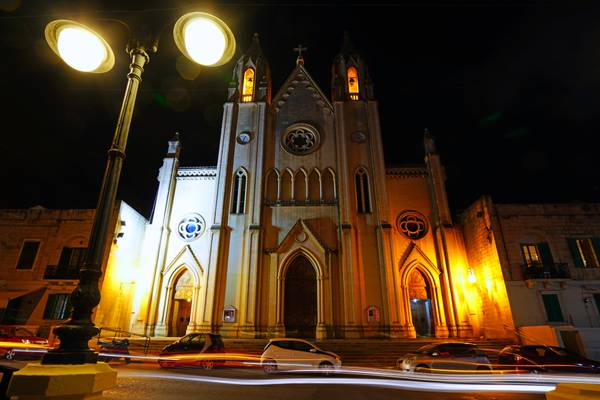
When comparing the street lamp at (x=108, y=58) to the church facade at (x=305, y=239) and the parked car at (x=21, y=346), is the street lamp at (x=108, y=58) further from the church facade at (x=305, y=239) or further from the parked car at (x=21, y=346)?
the church facade at (x=305, y=239)

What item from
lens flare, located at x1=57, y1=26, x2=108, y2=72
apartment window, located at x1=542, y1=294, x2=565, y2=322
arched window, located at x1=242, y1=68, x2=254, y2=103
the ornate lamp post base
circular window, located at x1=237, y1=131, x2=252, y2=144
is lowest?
the ornate lamp post base

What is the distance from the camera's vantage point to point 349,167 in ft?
70.3

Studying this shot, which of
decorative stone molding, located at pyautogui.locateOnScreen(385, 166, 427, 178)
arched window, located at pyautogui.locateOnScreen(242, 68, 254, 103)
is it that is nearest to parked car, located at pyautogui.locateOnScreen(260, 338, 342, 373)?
decorative stone molding, located at pyautogui.locateOnScreen(385, 166, 427, 178)

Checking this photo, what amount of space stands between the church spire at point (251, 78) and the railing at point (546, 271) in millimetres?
19760

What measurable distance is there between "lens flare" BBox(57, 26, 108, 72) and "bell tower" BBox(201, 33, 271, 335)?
15.6 meters

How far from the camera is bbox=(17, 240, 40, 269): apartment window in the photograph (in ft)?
60.6

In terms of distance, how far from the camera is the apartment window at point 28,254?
18.5 meters

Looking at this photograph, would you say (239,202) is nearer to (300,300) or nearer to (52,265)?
(300,300)

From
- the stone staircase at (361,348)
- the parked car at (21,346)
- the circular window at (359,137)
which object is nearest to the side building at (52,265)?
the parked car at (21,346)

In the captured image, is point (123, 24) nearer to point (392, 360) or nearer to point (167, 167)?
point (392, 360)

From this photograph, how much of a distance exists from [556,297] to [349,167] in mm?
13411

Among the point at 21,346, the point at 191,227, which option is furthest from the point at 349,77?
the point at 21,346

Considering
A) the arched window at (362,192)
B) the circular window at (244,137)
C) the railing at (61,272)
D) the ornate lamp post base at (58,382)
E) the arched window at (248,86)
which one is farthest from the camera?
the arched window at (248,86)

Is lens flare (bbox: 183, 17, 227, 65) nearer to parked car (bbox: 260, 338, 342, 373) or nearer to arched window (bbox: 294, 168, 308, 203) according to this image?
parked car (bbox: 260, 338, 342, 373)
